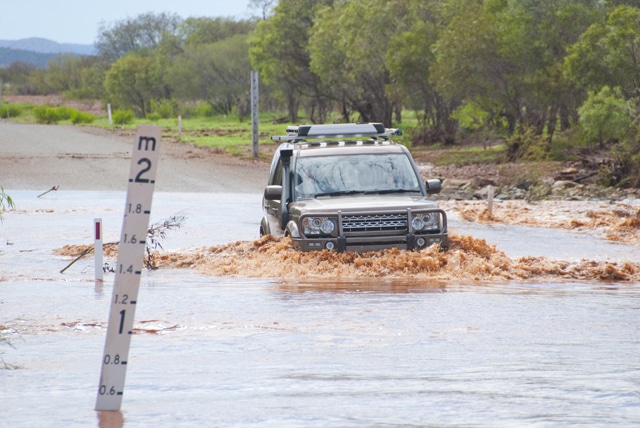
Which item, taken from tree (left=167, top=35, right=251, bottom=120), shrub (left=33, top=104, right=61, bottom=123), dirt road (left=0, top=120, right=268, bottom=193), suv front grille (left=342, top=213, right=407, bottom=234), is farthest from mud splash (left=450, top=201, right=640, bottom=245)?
tree (left=167, top=35, right=251, bottom=120)

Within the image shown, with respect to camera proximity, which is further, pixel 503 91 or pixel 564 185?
pixel 503 91

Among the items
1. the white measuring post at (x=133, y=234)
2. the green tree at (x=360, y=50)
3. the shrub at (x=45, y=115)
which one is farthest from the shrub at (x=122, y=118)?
the white measuring post at (x=133, y=234)

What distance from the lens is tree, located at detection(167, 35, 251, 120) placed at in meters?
89.7

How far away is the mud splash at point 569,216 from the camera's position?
21844mm

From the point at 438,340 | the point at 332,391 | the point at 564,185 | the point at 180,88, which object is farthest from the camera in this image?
the point at 180,88

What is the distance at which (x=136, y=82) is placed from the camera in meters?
97.9

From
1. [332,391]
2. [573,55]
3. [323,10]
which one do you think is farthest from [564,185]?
[323,10]

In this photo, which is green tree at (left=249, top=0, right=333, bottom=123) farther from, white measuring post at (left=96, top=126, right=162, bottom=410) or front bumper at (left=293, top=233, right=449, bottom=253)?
white measuring post at (left=96, top=126, right=162, bottom=410)

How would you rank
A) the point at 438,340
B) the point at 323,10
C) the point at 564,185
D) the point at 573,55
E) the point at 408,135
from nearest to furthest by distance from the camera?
the point at 438,340 < the point at 564,185 < the point at 573,55 < the point at 408,135 < the point at 323,10

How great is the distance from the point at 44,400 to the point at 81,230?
1372cm

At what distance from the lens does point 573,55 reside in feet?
111

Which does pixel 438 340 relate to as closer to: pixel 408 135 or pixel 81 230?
pixel 81 230

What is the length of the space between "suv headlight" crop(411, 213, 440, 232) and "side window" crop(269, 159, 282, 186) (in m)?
2.23

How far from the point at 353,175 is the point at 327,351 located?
528cm
